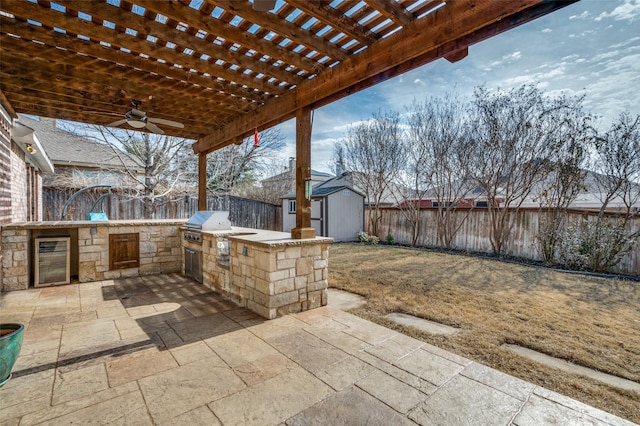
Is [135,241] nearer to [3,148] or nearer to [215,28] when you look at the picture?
[3,148]

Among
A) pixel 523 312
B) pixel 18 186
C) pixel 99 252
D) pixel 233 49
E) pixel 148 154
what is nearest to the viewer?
pixel 233 49

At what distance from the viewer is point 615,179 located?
592 centimetres

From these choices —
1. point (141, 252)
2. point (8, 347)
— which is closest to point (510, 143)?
point (141, 252)

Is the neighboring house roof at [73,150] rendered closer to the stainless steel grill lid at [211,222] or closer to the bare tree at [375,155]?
the stainless steel grill lid at [211,222]

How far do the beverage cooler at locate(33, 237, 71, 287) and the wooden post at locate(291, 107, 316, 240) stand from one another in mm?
A: 3790

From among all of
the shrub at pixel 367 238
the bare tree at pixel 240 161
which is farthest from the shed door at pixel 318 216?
the bare tree at pixel 240 161

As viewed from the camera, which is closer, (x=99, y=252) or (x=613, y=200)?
(x=99, y=252)

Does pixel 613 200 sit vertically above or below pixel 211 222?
above

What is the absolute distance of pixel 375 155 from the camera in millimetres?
10680

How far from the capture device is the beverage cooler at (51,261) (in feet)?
14.4

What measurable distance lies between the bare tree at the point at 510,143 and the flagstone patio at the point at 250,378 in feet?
21.3

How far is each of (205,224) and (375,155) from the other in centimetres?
755

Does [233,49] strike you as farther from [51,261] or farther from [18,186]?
[18,186]

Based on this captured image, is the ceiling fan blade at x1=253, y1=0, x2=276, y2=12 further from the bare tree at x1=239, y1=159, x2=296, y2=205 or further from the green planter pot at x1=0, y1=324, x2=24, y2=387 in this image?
the bare tree at x1=239, y1=159, x2=296, y2=205
